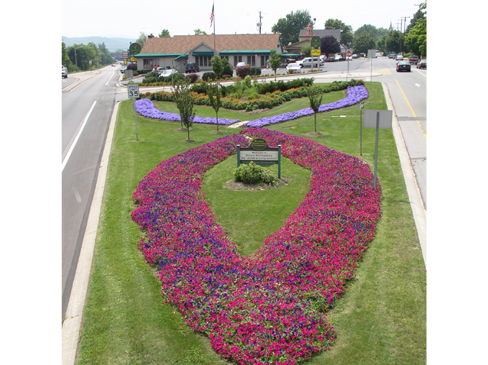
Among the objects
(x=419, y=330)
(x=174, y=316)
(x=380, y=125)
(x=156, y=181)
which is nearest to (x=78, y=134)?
(x=156, y=181)

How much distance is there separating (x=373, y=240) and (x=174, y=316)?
209 inches

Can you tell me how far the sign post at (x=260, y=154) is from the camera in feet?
48.8

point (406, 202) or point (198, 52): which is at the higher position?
point (198, 52)

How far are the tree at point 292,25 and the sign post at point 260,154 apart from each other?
133930mm

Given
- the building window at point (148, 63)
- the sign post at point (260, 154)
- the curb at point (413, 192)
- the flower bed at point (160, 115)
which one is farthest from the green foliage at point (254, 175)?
the building window at point (148, 63)

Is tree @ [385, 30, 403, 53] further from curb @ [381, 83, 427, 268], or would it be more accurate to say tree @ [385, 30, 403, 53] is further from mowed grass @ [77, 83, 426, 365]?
mowed grass @ [77, 83, 426, 365]

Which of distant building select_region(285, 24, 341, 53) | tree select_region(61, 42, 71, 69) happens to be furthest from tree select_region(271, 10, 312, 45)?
tree select_region(61, 42, 71, 69)

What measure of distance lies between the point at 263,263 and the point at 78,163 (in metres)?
11.7

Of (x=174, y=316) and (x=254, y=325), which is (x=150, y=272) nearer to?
(x=174, y=316)

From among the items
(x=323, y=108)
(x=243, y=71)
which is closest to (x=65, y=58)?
(x=243, y=71)

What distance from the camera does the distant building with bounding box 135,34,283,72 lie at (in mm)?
70688

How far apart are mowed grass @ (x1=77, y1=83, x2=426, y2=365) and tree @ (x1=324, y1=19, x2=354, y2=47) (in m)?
138

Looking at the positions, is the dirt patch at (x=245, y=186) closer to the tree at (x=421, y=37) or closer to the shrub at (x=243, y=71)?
the shrub at (x=243, y=71)

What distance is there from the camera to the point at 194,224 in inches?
426
